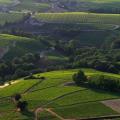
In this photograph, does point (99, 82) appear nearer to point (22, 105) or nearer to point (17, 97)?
point (17, 97)

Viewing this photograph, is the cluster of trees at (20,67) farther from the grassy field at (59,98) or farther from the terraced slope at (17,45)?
the grassy field at (59,98)

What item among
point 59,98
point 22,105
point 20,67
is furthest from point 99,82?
point 20,67

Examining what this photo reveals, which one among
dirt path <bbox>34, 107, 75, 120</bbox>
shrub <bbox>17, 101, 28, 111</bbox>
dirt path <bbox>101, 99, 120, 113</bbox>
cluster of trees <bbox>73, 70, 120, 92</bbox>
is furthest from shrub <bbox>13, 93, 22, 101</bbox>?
cluster of trees <bbox>73, 70, 120, 92</bbox>

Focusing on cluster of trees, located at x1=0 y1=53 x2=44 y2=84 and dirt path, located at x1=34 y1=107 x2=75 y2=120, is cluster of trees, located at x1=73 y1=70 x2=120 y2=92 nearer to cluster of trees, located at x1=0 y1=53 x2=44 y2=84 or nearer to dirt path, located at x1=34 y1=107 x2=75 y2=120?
dirt path, located at x1=34 y1=107 x2=75 y2=120

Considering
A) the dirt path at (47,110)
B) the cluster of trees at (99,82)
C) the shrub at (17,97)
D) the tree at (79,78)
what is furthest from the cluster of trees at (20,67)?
the dirt path at (47,110)

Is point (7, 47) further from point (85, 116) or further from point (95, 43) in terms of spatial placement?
point (85, 116)

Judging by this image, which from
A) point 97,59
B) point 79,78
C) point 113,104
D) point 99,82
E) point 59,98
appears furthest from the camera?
point 97,59
